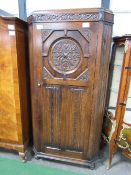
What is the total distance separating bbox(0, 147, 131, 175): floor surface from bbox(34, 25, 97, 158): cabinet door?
0.55 feet

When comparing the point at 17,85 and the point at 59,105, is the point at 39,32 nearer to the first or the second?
the point at 17,85

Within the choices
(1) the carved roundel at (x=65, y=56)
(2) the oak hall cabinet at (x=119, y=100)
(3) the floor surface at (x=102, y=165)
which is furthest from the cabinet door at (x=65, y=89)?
(2) the oak hall cabinet at (x=119, y=100)

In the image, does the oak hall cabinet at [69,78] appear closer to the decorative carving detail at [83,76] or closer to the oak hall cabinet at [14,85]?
the decorative carving detail at [83,76]

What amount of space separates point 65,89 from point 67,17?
69 cm

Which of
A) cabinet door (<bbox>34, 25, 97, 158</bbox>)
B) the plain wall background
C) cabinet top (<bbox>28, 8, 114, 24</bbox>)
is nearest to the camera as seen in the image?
cabinet top (<bbox>28, 8, 114, 24</bbox>)

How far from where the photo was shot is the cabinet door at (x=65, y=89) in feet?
5.34

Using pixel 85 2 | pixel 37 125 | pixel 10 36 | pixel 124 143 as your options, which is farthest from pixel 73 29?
pixel 124 143

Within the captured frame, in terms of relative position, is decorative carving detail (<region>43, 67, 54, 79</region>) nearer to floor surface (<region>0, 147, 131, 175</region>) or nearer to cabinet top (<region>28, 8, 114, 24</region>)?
cabinet top (<region>28, 8, 114, 24</region>)

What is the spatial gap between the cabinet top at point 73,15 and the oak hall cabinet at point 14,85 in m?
0.23

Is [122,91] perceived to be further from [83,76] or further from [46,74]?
[46,74]

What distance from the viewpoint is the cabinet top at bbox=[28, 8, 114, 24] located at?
1.50 m

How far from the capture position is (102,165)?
2.04m

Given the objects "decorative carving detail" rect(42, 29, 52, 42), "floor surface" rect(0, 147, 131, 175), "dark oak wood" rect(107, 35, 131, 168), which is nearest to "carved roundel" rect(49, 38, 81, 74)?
"decorative carving detail" rect(42, 29, 52, 42)

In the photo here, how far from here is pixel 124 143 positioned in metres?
1.93
